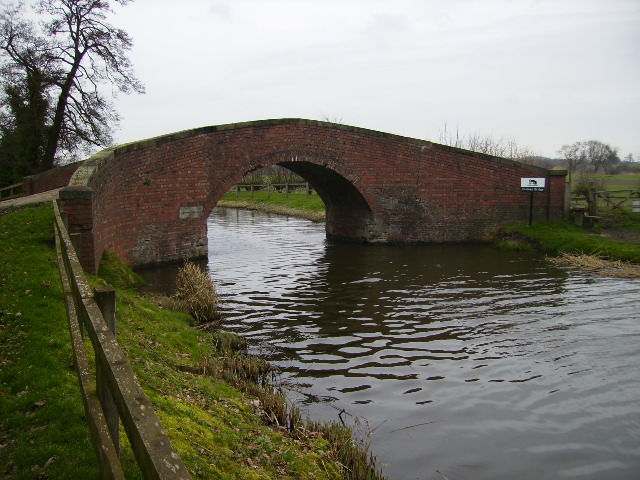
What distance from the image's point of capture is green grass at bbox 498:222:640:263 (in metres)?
16.5

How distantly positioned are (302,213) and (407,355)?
80.1ft

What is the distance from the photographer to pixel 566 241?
59.9ft

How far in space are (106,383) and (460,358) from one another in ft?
21.3

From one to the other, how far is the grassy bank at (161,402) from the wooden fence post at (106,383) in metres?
0.80

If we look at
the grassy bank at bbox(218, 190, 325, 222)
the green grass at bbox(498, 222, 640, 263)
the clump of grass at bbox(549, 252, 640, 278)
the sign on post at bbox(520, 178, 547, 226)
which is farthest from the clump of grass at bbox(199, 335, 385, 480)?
the grassy bank at bbox(218, 190, 325, 222)

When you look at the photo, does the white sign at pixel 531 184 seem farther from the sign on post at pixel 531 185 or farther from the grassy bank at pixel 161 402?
the grassy bank at pixel 161 402

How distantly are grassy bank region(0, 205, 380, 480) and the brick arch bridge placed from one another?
4152 millimetres

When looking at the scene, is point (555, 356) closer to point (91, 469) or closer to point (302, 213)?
point (91, 469)

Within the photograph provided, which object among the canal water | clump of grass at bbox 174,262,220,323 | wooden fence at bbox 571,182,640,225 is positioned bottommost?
the canal water

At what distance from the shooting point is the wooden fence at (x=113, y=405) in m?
1.86

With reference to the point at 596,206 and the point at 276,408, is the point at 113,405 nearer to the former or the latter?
the point at 276,408

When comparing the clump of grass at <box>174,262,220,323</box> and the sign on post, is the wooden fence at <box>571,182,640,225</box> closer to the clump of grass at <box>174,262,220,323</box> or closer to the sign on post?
the sign on post

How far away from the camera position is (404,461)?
5.33m

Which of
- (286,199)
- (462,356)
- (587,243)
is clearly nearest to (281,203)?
(286,199)
